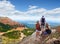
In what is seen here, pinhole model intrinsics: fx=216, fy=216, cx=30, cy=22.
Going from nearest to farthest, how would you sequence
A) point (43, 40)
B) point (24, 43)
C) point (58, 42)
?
point (58, 42) < point (43, 40) < point (24, 43)

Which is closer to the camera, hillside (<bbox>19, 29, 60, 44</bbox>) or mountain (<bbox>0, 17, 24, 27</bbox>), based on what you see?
hillside (<bbox>19, 29, 60, 44</bbox>)

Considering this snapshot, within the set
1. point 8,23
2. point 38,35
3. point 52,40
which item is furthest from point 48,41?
point 8,23

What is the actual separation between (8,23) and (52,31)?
202 ft

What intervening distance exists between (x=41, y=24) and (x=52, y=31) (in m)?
1.10

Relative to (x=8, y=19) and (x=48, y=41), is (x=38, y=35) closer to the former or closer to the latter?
(x=48, y=41)

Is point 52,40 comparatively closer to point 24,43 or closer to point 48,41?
point 48,41

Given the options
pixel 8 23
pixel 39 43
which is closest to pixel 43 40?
pixel 39 43

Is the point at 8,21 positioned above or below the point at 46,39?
above

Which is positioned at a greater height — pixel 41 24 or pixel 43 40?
pixel 41 24

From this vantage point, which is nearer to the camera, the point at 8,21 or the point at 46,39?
the point at 46,39

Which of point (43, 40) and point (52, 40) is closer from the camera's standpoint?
point (52, 40)

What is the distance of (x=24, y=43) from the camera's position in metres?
18.7

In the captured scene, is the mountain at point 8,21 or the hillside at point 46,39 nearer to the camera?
the hillside at point 46,39

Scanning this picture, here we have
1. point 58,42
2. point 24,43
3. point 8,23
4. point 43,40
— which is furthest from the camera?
point 8,23
